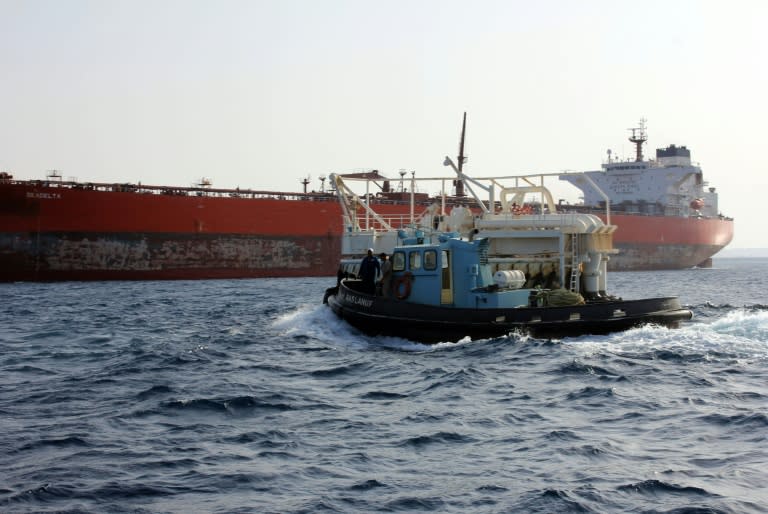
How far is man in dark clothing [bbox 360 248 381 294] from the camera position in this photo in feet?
64.4

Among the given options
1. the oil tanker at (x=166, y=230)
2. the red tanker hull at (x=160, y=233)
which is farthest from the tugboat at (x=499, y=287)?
the red tanker hull at (x=160, y=233)

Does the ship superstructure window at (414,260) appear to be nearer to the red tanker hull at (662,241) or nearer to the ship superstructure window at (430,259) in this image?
the ship superstructure window at (430,259)

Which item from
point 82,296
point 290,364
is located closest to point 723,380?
point 290,364

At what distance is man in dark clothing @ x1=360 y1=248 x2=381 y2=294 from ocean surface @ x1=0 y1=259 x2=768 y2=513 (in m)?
1.15

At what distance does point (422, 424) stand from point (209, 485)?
3.20 metres

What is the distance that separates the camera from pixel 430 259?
18.4m

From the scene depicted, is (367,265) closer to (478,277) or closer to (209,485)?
(478,277)

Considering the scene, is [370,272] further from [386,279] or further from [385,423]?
[385,423]

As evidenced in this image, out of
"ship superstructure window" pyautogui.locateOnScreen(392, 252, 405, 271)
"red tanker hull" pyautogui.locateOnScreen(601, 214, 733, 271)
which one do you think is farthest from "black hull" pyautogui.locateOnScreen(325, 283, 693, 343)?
"red tanker hull" pyautogui.locateOnScreen(601, 214, 733, 271)

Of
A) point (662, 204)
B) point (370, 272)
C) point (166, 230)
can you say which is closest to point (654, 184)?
point (662, 204)

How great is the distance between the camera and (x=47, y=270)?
39062mm

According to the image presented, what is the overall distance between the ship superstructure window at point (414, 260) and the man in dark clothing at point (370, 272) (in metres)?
1.08

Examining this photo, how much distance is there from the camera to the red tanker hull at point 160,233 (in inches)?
1535

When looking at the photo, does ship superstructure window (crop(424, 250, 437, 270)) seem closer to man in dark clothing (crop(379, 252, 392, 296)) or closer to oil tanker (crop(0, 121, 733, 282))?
man in dark clothing (crop(379, 252, 392, 296))
